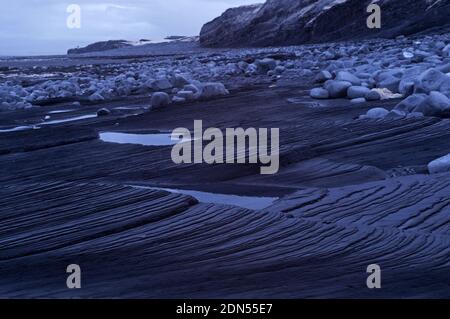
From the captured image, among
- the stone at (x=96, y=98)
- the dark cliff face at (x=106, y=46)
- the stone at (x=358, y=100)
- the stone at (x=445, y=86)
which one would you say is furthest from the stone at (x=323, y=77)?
the dark cliff face at (x=106, y=46)

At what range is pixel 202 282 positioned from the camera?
7.54 ft

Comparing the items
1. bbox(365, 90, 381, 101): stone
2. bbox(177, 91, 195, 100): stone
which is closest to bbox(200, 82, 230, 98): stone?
bbox(177, 91, 195, 100): stone

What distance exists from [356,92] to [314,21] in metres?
33.3

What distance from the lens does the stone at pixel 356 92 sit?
7238 millimetres

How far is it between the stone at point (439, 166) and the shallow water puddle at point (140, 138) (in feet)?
8.32

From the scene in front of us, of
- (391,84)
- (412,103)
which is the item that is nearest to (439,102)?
(412,103)

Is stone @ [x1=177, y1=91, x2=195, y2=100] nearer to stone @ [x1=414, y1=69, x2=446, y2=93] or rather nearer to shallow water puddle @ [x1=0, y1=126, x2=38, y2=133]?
shallow water puddle @ [x1=0, y1=126, x2=38, y2=133]

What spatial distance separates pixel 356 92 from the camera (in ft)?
23.9

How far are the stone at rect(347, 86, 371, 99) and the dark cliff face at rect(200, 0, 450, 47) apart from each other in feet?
71.7

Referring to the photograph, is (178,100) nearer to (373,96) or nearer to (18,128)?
(18,128)

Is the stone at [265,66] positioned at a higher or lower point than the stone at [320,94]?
higher

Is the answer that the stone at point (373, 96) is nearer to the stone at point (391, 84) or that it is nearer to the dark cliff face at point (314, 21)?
the stone at point (391, 84)

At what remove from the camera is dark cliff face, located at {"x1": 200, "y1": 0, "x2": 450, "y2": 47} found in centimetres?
2989
